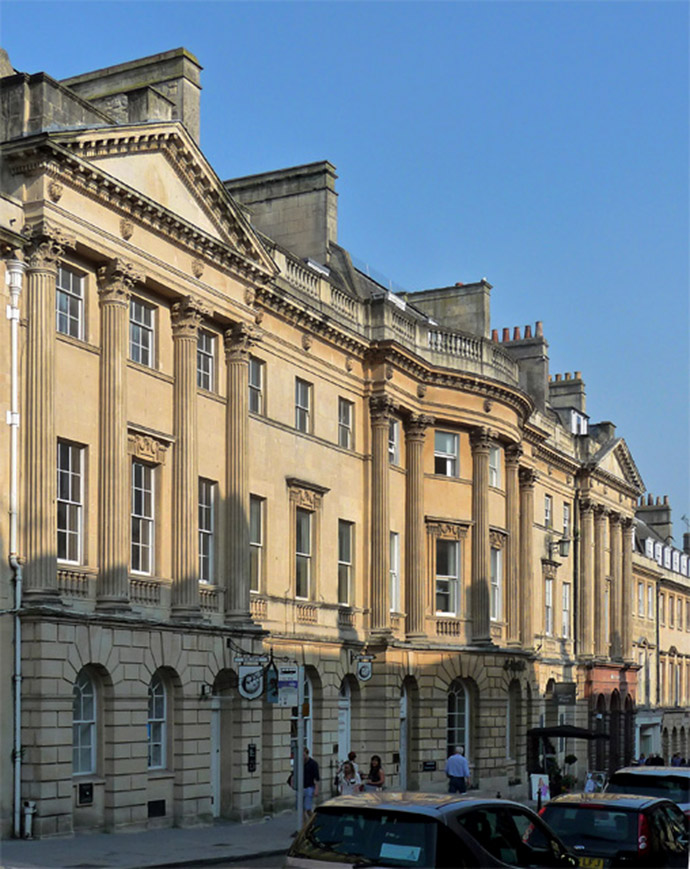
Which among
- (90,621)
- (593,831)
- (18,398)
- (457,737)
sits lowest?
(457,737)

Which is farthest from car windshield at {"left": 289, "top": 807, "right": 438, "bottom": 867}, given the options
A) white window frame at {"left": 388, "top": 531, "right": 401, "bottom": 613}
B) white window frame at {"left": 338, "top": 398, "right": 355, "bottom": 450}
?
white window frame at {"left": 388, "top": 531, "right": 401, "bottom": 613}

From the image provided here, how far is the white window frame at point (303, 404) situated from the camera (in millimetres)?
34344

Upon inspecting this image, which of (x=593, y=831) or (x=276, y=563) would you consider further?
(x=276, y=563)

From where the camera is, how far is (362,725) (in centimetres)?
Result: 3622

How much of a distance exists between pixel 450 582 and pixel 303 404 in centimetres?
859

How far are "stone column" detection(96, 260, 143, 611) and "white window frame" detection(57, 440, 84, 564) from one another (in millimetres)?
390

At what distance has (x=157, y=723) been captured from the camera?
27.6 m

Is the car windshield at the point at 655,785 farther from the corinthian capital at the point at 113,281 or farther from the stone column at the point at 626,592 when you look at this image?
the stone column at the point at 626,592

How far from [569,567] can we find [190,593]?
28.5 metres

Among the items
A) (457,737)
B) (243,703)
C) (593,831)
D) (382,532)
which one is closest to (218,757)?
(243,703)

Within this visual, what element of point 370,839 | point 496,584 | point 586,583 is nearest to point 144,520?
point 370,839

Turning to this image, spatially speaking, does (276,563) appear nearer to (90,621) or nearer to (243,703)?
(243,703)

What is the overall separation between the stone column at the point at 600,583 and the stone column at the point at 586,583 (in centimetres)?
55

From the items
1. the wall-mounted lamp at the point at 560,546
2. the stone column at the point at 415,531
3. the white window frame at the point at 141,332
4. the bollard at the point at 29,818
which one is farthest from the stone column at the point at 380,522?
the wall-mounted lamp at the point at 560,546
